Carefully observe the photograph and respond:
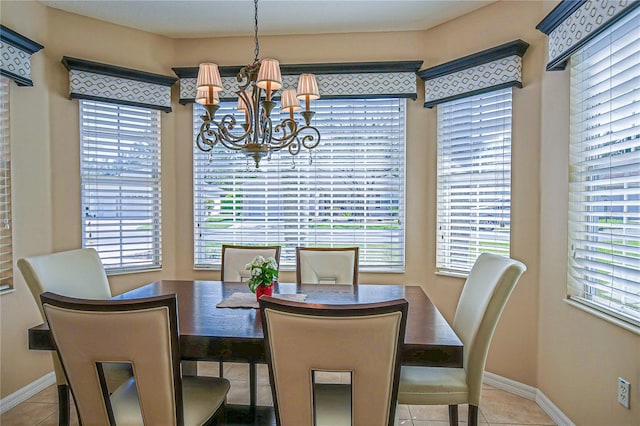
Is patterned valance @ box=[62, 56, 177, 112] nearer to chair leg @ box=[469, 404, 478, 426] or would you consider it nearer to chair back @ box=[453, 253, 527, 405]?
chair back @ box=[453, 253, 527, 405]

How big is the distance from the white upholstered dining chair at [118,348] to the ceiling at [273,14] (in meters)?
2.48

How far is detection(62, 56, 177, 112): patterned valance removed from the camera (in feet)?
9.87

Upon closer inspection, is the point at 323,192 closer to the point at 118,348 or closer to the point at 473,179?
the point at 473,179

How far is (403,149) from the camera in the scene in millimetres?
3350

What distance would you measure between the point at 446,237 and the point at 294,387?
88.3 inches

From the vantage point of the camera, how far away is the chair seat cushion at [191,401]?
156 centimetres

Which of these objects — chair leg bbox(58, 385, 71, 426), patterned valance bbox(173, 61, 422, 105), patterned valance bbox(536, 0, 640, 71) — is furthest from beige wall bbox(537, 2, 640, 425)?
chair leg bbox(58, 385, 71, 426)

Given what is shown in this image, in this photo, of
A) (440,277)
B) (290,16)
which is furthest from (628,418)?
(290,16)

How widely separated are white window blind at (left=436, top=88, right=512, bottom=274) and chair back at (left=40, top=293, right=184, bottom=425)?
2.39 meters

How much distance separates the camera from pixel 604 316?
1927 millimetres

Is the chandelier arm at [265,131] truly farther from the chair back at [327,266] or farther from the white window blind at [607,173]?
the white window blind at [607,173]

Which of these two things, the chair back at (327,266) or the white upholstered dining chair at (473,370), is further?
the chair back at (327,266)

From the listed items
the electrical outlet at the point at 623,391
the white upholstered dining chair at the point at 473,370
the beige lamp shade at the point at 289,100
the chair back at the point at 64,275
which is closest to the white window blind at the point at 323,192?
the beige lamp shade at the point at 289,100

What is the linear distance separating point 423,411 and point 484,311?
1.12 meters
